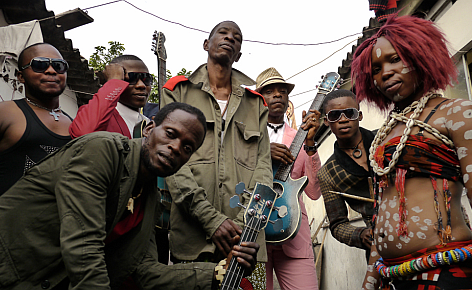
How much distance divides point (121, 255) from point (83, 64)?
6.57 meters

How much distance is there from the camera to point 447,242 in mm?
1928

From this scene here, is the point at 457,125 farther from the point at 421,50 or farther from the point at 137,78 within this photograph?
the point at 137,78

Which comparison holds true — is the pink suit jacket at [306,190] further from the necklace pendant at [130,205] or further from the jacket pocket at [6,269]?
the jacket pocket at [6,269]

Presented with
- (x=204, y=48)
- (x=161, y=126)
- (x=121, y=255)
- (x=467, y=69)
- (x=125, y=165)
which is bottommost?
(x=121, y=255)

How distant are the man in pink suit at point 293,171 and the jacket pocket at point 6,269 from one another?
195cm

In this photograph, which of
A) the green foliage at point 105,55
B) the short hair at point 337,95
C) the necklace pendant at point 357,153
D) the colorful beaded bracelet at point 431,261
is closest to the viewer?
the colorful beaded bracelet at point 431,261

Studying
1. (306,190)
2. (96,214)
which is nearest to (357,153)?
(306,190)

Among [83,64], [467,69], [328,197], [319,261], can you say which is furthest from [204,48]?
[319,261]

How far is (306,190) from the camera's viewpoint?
436 centimetres

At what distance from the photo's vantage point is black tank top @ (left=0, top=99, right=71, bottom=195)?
9.00ft

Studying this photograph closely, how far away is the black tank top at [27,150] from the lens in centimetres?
274

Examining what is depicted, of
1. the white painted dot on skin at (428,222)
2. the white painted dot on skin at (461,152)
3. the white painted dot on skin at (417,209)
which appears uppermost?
the white painted dot on skin at (461,152)

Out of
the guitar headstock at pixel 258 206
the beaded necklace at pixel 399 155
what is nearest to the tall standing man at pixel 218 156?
the guitar headstock at pixel 258 206

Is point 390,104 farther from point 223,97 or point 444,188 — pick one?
point 223,97
